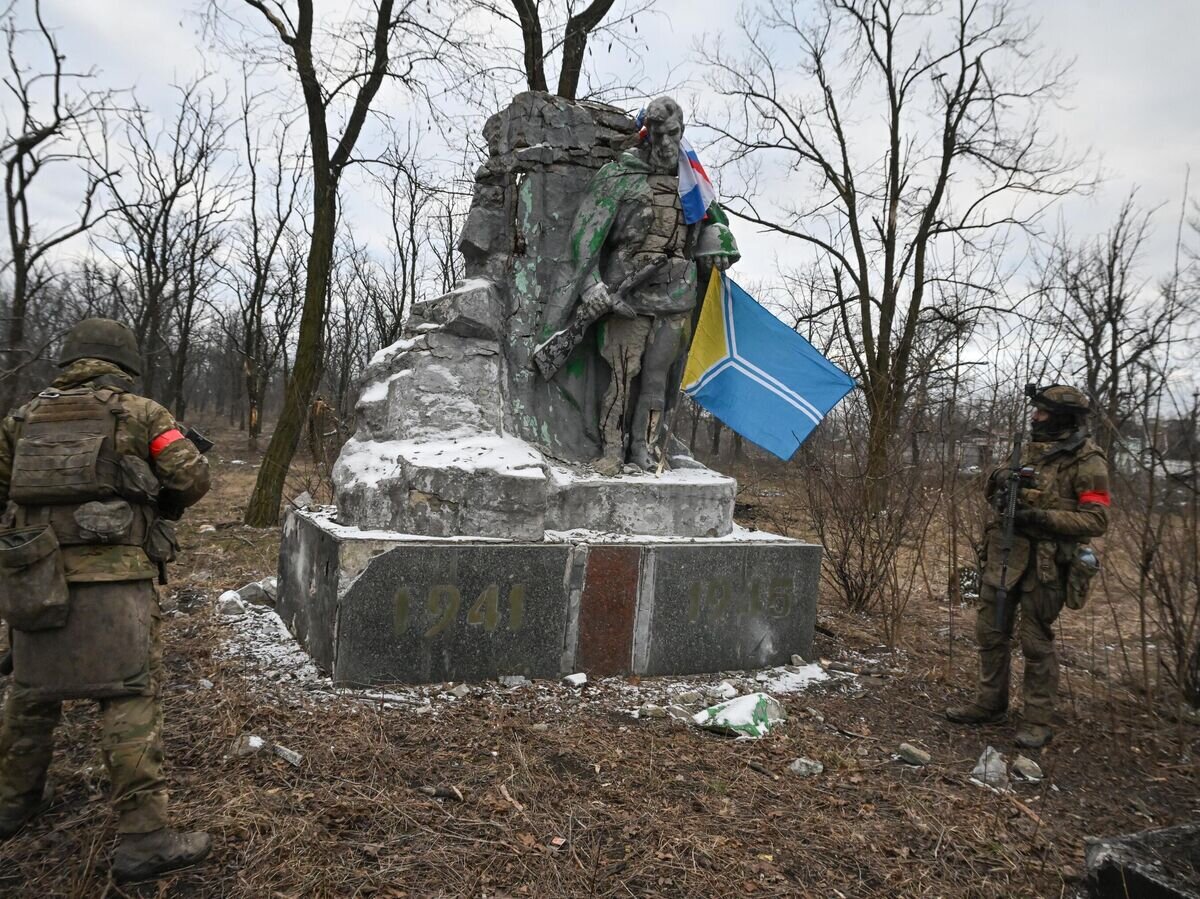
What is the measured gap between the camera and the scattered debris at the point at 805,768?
3.57 metres

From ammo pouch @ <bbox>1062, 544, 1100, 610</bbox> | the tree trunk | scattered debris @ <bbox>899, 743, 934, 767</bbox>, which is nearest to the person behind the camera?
Answer: scattered debris @ <bbox>899, 743, 934, 767</bbox>

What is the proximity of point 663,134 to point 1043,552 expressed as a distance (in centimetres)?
328

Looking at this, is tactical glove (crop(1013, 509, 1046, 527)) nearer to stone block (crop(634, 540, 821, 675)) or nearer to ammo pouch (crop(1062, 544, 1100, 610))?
ammo pouch (crop(1062, 544, 1100, 610))

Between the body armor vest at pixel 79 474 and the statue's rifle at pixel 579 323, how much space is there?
2.73 metres

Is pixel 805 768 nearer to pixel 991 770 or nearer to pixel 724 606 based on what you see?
pixel 991 770

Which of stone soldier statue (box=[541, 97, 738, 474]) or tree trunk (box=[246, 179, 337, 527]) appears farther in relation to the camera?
tree trunk (box=[246, 179, 337, 527])

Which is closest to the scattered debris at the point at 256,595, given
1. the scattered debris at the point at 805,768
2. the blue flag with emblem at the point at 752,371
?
the blue flag with emblem at the point at 752,371

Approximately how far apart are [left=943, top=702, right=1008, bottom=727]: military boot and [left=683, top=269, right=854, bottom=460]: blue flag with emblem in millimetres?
1970

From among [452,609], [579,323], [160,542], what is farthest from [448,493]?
[160,542]

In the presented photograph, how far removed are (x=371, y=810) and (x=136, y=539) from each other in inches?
49.9

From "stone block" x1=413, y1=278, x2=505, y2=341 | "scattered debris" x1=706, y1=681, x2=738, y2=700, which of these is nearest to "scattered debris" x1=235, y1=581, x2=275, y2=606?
"stone block" x1=413, y1=278, x2=505, y2=341

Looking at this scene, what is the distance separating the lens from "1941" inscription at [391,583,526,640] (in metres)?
4.07

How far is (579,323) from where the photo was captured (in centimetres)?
504

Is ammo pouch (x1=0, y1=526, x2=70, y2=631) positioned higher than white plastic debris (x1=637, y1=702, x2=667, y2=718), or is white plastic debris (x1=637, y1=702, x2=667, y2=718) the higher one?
ammo pouch (x1=0, y1=526, x2=70, y2=631)
